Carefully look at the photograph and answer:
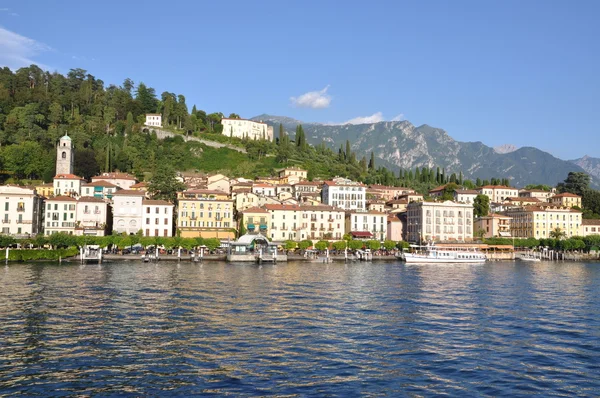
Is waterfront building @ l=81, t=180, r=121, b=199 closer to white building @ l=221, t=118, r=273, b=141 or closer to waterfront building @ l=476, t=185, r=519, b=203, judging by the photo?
white building @ l=221, t=118, r=273, b=141

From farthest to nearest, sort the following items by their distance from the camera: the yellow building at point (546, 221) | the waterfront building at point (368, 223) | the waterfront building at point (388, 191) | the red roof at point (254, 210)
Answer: the waterfront building at point (388, 191), the yellow building at point (546, 221), the waterfront building at point (368, 223), the red roof at point (254, 210)

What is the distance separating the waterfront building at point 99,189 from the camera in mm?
94000

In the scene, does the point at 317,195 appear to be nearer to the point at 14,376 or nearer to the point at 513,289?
the point at 513,289

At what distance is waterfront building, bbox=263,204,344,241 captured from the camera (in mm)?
91625

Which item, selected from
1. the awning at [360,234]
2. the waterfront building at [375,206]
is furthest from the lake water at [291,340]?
the waterfront building at [375,206]

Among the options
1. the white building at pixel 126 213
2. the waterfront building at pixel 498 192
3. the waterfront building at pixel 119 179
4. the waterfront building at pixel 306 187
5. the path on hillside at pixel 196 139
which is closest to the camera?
the white building at pixel 126 213

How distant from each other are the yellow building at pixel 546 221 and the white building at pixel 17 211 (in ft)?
285

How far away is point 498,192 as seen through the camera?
140 m

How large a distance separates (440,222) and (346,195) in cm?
1809

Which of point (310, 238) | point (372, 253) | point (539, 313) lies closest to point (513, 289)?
point (539, 313)

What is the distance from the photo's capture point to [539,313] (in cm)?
3378

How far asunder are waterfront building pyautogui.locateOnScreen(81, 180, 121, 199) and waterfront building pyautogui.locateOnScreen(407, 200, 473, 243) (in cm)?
5255

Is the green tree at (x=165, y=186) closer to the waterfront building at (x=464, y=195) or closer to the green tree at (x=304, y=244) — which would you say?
the green tree at (x=304, y=244)

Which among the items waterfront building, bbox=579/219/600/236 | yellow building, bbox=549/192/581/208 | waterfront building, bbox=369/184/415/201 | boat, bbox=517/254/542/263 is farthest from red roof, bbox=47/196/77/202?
yellow building, bbox=549/192/581/208
